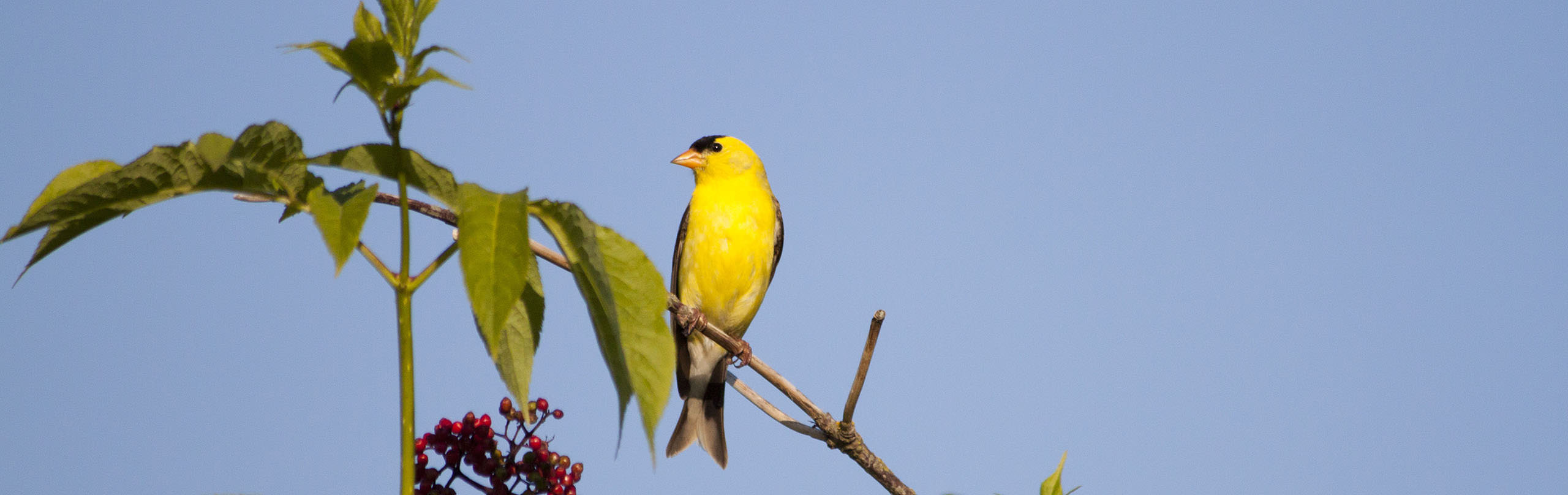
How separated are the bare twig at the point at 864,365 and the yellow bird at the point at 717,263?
396 cm

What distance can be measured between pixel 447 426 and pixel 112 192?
1573 millimetres

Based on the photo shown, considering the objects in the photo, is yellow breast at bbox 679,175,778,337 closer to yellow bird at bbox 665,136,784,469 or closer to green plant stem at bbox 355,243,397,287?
yellow bird at bbox 665,136,784,469

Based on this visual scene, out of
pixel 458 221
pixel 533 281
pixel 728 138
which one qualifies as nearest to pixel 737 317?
pixel 728 138

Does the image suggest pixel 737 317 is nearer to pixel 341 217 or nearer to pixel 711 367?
pixel 711 367

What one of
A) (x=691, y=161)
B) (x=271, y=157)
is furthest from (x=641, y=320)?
(x=691, y=161)

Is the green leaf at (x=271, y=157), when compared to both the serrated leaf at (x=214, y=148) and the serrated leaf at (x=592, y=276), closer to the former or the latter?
the serrated leaf at (x=214, y=148)

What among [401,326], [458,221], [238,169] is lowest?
[401,326]

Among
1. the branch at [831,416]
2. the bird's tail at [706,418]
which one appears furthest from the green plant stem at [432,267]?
the bird's tail at [706,418]

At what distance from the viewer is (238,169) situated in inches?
69.3

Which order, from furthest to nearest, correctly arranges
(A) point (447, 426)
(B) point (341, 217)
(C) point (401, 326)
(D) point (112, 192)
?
(A) point (447, 426) < (D) point (112, 192) < (C) point (401, 326) < (B) point (341, 217)

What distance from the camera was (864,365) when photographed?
148 inches

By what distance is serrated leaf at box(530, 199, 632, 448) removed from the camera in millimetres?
1675

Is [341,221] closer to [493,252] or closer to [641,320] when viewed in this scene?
[493,252]

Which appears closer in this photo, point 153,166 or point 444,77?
point 444,77
